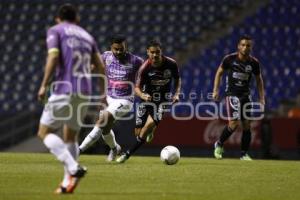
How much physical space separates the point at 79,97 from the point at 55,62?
0.49 meters

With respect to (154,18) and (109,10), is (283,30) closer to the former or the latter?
(154,18)

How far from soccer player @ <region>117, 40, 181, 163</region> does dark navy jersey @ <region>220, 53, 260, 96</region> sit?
1.52m

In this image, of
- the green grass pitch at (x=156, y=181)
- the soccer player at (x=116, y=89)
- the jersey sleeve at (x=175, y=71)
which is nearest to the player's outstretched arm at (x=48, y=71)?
the green grass pitch at (x=156, y=181)

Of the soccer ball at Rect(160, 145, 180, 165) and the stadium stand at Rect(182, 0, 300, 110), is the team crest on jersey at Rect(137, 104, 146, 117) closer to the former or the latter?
the soccer ball at Rect(160, 145, 180, 165)

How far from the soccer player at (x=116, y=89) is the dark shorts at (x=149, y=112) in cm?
36

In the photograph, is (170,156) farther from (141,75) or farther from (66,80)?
(66,80)

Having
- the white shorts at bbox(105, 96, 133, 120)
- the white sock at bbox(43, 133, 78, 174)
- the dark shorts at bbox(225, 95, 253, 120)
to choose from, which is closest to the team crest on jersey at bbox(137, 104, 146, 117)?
the white shorts at bbox(105, 96, 133, 120)

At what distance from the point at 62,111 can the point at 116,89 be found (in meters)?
5.12

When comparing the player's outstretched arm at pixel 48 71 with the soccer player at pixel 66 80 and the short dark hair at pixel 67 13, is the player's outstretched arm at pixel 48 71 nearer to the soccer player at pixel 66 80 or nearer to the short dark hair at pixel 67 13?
the soccer player at pixel 66 80

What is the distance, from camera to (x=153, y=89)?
44.9ft

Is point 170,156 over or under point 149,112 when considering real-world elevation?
under

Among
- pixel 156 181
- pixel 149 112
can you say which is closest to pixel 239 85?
pixel 149 112

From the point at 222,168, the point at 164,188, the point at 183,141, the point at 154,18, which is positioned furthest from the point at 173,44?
the point at 164,188

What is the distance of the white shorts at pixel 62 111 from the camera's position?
328 inches
